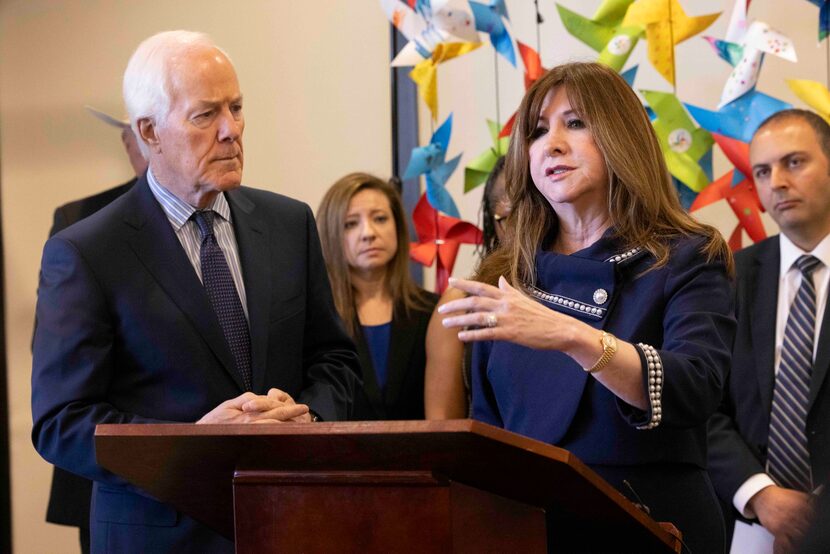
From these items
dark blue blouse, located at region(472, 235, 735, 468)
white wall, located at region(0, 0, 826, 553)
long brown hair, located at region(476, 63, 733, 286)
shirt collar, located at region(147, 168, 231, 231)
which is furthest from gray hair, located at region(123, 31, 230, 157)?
white wall, located at region(0, 0, 826, 553)

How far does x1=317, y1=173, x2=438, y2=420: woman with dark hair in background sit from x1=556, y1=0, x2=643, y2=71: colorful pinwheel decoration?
90 cm

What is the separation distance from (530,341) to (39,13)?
397 cm

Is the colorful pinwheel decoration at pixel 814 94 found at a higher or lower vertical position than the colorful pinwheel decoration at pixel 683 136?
higher

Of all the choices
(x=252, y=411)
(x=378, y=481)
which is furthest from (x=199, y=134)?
(x=378, y=481)

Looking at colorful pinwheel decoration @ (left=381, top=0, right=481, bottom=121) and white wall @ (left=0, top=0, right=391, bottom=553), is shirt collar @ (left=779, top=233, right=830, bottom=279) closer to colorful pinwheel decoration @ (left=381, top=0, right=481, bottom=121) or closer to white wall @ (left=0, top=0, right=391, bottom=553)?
colorful pinwheel decoration @ (left=381, top=0, right=481, bottom=121)

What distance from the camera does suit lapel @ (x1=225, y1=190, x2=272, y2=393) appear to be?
2.46 m

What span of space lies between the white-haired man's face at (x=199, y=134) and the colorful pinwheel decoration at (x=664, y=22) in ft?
6.60

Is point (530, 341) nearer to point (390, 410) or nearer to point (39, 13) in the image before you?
point (390, 410)

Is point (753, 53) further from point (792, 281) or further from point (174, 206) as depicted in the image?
point (174, 206)

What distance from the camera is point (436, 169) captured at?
4613 millimetres

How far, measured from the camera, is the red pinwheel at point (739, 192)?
13.3 ft

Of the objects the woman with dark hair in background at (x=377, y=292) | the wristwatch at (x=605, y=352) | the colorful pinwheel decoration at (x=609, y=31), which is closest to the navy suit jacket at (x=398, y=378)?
the woman with dark hair in background at (x=377, y=292)

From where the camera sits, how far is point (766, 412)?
3484 millimetres

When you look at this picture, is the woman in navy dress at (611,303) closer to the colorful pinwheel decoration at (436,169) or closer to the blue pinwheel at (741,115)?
the blue pinwheel at (741,115)
